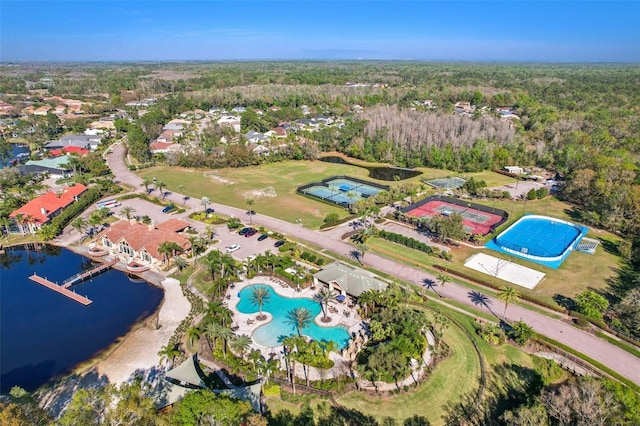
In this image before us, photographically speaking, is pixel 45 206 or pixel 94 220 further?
pixel 45 206

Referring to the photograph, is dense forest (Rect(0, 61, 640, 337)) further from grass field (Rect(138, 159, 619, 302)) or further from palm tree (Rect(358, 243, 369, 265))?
palm tree (Rect(358, 243, 369, 265))

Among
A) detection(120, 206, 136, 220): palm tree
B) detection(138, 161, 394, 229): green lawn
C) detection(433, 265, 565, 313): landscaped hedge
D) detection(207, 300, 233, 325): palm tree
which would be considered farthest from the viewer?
detection(138, 161, 394, 229): green lawn

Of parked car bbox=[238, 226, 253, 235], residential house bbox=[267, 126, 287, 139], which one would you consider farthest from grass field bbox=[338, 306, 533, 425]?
residential house bbox=[267, 126, 287, 139]

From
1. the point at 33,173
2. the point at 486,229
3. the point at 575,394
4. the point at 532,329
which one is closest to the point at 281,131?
the point at 33,173

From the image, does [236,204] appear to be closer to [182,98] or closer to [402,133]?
[402,133]

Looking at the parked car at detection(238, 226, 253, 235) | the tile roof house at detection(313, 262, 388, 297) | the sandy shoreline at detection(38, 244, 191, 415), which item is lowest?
the sandy shoreline at detection(38, 244, 191, 415)

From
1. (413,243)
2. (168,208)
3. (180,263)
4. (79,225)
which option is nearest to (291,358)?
(180,263)

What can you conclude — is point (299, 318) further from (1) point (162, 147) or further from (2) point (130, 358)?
(1) point (162, 147)
